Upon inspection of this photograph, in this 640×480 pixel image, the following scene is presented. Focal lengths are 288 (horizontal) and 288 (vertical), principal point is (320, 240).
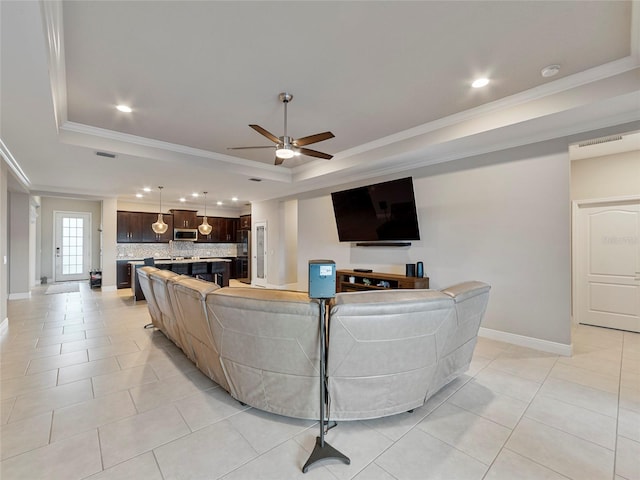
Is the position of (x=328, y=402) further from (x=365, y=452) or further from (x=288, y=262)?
(x=288, y=262)

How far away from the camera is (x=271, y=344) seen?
193cm

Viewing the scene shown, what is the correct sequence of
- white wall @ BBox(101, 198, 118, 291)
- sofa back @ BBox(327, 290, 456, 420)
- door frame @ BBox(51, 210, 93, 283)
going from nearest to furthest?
1. sofa back @ BBox(327, 290, 456, 420)
2. white wall @ BBox(101, 198, 118, 291)
3. door frame @ BBox(51, 210, 93, 283)

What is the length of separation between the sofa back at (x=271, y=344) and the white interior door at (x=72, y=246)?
1073 cm

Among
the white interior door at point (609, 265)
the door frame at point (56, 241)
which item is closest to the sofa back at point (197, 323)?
the white interior door at point (609, 265)

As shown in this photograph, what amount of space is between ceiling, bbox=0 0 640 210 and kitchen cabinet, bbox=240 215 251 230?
18.5 feet

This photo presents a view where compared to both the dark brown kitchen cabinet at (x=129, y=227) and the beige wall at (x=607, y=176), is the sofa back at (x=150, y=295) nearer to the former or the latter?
the dark brown kitchen cabinet at (x=129, y=227)

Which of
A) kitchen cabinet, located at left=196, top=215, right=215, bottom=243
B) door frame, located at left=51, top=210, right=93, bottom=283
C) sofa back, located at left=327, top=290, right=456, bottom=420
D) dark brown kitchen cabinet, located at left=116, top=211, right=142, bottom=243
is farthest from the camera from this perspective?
kitchen cabinet, located at left=196, top=215, right=215, bottom=243

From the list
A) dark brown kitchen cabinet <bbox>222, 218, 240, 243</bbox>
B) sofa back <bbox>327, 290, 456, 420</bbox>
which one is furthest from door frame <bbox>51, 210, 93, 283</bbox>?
sofa back <bbox>327, 290, 456, 420</bbox>

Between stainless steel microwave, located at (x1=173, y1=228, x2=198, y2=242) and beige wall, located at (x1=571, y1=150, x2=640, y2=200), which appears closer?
beige wall, located at (x1=571, y1=150, x2=640, y2=200)

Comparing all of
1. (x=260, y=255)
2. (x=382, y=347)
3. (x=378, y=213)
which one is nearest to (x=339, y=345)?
(x=382, y=347)

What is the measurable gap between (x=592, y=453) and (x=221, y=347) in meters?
2.51

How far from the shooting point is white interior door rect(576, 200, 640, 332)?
13.5 ft

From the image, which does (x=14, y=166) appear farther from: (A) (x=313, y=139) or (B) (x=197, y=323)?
(A) (x=313, y=139)

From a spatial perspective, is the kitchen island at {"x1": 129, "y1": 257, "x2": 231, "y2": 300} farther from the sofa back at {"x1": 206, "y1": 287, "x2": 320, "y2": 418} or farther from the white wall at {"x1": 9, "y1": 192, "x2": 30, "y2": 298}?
the sofa back at {"x1": 206, "y1": 287, "x2": 320, "y2": 418}
